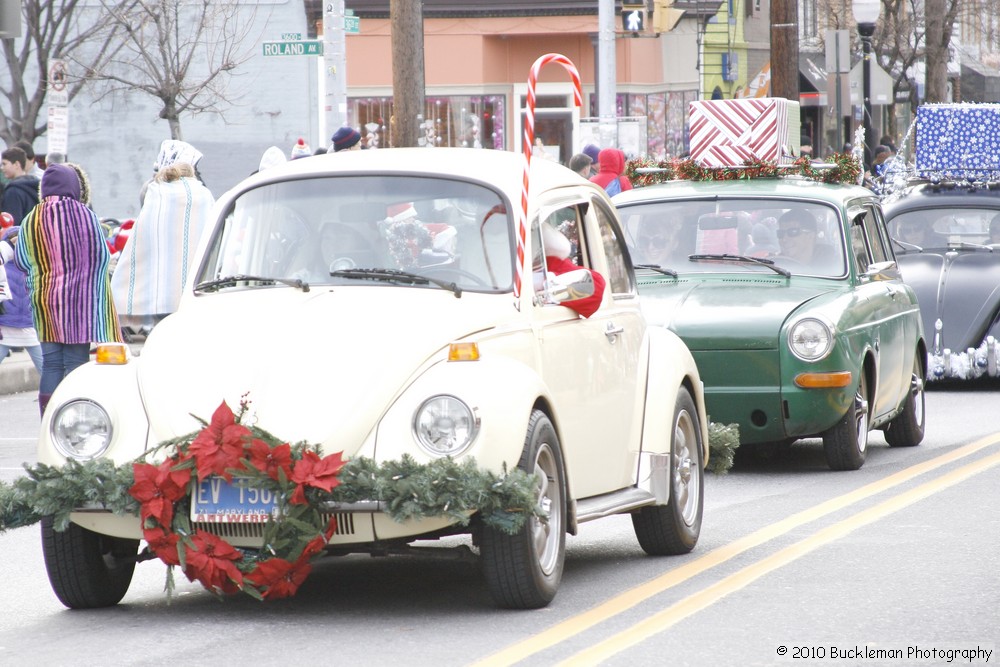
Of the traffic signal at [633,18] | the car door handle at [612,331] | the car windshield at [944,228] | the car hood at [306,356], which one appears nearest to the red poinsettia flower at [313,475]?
the car hood at [306,356]

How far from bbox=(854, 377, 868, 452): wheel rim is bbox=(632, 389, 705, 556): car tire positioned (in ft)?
9.50

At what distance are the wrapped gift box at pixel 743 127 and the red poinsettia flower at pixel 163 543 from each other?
8.28 metres

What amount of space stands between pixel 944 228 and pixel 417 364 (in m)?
11.0

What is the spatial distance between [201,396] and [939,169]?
1231cm

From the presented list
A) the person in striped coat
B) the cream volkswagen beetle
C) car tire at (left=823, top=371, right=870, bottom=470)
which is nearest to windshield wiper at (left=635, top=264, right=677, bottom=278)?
car tire at (left=823, top=371, right=870, bottom=470)

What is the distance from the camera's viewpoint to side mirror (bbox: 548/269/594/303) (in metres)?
7.33

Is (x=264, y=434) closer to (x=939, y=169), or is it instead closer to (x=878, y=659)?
(x=878, y=659)

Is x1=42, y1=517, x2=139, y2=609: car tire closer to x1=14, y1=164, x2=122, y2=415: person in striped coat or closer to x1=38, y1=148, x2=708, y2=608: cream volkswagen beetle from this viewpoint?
x1=38, y1=148, x2=708, y2=608: cream volkswagen beetle

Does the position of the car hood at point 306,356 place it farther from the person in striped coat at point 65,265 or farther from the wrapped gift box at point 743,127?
the wrapped gift box at point 743,127

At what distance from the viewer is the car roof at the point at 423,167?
741cm

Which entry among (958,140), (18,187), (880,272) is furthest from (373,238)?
(958,140)

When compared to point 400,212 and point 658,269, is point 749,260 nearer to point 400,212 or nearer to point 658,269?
point 658,269

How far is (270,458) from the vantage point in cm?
616

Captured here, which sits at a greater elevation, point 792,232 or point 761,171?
Result: point 761,171
